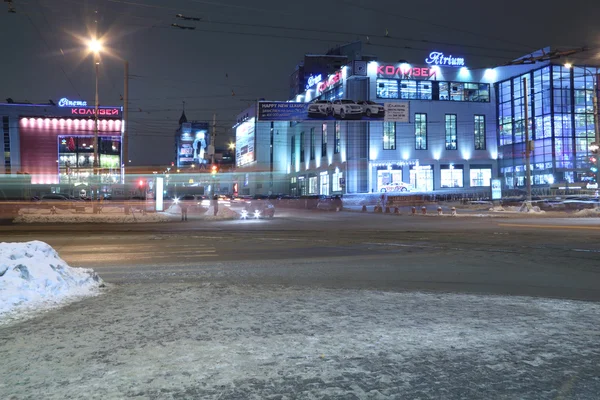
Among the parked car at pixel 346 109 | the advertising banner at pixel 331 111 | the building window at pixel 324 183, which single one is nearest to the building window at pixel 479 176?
the building window at pixel 324 183

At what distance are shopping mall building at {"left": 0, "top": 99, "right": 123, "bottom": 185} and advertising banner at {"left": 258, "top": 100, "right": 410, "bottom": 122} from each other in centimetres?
6159

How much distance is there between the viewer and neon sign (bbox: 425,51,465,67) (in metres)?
60.5

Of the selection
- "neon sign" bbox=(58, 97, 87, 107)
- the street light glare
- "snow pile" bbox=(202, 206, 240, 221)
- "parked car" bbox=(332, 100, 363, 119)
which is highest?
"neon sign" bbox=(58, 97, 87, 107)

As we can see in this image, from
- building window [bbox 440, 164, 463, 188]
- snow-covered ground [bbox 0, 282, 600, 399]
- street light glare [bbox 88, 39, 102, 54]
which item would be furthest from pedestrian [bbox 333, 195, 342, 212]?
snow-covered ground [bbox 0, 282, 600, 399]

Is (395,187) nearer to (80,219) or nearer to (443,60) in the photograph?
(443,60)

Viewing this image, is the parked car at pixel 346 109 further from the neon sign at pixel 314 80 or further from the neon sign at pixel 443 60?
the neon sign at pixel 314 80

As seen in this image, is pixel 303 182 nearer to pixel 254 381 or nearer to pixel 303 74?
pixel 303 74

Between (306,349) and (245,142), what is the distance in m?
114

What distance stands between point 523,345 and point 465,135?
62.3m

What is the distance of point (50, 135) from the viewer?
9306cm

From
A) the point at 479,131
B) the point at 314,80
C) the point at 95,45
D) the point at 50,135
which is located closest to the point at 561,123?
the point at 479,131

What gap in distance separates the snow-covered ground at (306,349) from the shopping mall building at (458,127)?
51296 mm

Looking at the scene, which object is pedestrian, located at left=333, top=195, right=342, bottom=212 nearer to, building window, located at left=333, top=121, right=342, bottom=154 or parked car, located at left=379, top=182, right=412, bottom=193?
parked car, located at left=379, top=182, right=412, bottom=193

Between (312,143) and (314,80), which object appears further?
(312,143)
